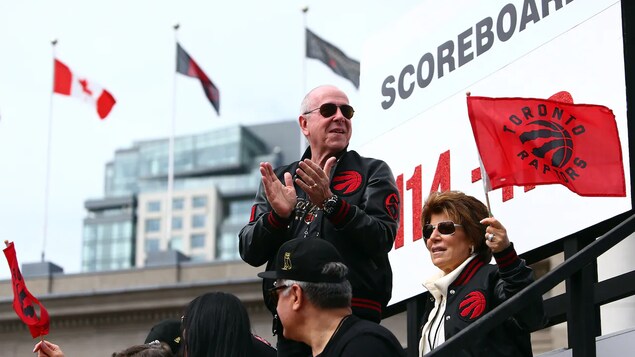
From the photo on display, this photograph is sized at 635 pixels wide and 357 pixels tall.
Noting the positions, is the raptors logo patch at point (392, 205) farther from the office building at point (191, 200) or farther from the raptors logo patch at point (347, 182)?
the office building at point (191, 200)

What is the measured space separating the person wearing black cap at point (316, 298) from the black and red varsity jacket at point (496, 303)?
73cm

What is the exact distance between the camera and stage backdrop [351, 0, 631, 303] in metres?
7.05

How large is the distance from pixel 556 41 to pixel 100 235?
5892 inches

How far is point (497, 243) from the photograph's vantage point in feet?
18.3

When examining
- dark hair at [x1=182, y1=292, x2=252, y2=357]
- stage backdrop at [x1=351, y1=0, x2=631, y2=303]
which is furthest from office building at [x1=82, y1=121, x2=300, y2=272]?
dark hair at [x1=182, y1=292, x2=252, y2=357]

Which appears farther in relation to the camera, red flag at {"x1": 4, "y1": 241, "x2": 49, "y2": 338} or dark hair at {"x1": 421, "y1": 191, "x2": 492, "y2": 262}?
red flag at {"x1": 4, "y1": 241, "x2": 49, "y2": 338}

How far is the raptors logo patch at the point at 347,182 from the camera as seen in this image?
622 cm

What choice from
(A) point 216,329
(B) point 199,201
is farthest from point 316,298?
(B) point 199,201

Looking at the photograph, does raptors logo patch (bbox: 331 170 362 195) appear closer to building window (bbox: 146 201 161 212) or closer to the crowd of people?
the crowd of people

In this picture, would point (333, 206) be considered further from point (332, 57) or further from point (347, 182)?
point (332, 57)

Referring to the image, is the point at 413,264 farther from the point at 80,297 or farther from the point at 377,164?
the point at 80,297

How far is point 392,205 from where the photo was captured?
6.16 meters

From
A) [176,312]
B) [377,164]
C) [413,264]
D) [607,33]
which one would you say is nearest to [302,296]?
[377,164]

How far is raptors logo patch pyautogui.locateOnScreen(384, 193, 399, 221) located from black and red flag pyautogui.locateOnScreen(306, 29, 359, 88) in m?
21.5
